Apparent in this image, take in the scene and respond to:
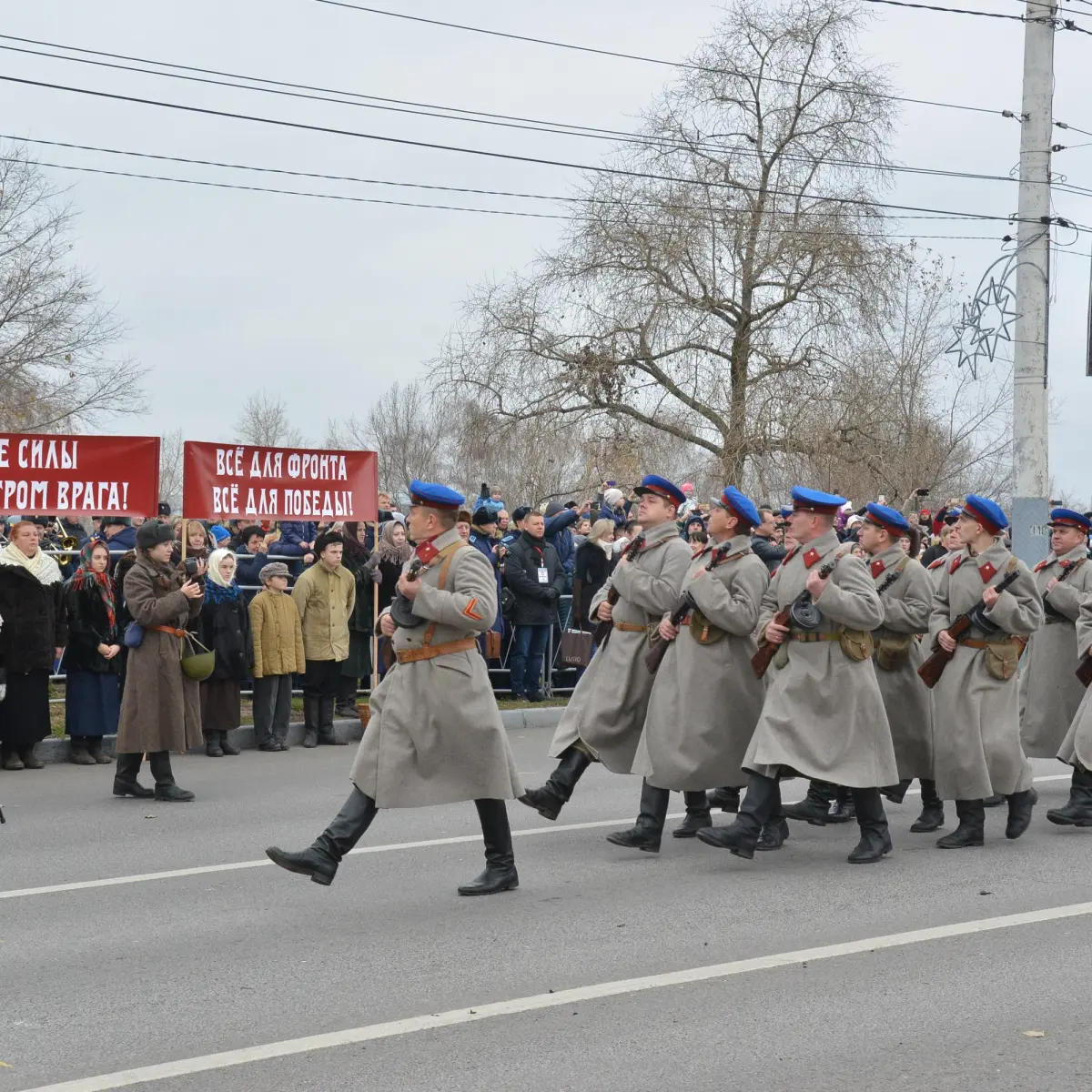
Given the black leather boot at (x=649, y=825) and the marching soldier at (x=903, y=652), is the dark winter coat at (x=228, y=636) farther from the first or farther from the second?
the marching soldier at (x=903, y=652)

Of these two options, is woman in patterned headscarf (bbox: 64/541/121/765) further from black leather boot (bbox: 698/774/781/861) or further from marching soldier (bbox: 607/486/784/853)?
black leather boot (bbox: 698/774/781/861)

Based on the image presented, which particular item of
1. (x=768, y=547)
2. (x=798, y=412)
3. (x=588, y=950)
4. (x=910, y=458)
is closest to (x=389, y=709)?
(x=588, y=950)

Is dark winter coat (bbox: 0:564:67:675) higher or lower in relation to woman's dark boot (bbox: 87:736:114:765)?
higher

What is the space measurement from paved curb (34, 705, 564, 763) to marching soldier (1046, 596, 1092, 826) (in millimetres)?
4871

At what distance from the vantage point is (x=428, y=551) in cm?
754

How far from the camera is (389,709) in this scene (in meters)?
7.46

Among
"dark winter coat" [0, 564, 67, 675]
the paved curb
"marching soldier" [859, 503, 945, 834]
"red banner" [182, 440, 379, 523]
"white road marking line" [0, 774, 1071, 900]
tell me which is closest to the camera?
"white road marking line" [0, 774, 1071, 900]

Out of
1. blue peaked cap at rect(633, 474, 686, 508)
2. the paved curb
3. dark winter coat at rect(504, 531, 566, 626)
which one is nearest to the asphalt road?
blue peaked cap at rect(633, 474, 686, 508)

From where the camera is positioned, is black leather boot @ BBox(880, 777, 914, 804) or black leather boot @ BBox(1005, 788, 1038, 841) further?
black leather boot @ BBox(880, 777, 914, 804)

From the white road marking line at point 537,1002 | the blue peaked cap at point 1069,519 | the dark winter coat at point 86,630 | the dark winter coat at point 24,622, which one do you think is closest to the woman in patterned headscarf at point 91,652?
the dark winter coat at point 86,630

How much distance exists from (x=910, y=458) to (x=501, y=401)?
307 inches

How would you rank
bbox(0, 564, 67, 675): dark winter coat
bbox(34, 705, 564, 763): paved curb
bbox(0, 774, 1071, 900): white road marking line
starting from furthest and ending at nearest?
1. bbox(34, 705, 564, 763): paved curb
2. bbox(0, 564, 67, 675): dark winter coat
3. bbox(0, 774, 1071, 900): white road marking line

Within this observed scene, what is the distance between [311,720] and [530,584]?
114 inches

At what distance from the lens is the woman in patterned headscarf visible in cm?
1214
